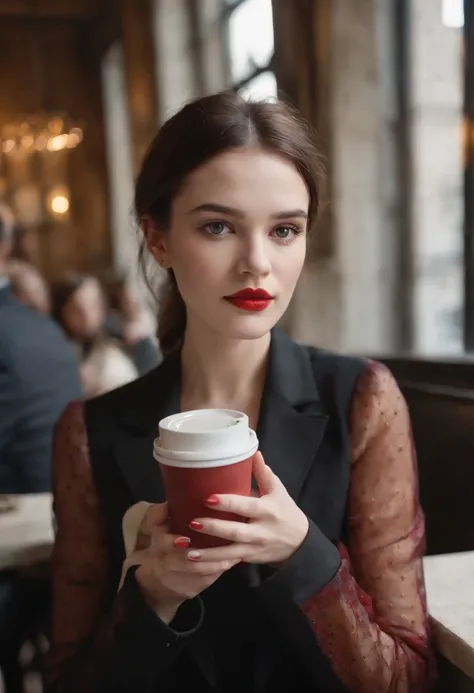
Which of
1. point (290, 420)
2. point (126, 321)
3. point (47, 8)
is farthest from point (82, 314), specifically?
point (47, 8)

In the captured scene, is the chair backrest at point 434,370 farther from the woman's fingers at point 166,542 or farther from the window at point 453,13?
the woman's fingers at point 166,542

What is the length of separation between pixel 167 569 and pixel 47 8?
7407 millimetres

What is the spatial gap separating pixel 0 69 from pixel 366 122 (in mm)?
5694

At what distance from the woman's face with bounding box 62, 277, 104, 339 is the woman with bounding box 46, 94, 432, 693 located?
2.95 meters

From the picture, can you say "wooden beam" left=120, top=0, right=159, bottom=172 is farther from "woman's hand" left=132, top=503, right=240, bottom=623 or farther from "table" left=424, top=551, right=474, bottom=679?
"woman's hand" left=132, top=503, right=240, bottom=623

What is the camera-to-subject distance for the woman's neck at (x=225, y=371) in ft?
3.92

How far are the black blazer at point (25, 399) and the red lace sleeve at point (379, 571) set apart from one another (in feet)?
4.72

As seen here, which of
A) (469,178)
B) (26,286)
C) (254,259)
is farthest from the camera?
(26,286)

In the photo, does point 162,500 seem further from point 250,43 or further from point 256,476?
point 250,43

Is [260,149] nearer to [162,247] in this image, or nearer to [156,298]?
[162,247]

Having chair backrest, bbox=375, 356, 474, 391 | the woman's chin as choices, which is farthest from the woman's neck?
chair backrest, bbox=375, 356, 474, 391

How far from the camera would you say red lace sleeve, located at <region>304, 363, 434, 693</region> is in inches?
39.4

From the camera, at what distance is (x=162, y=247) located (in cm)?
115

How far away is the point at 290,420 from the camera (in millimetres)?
1166
